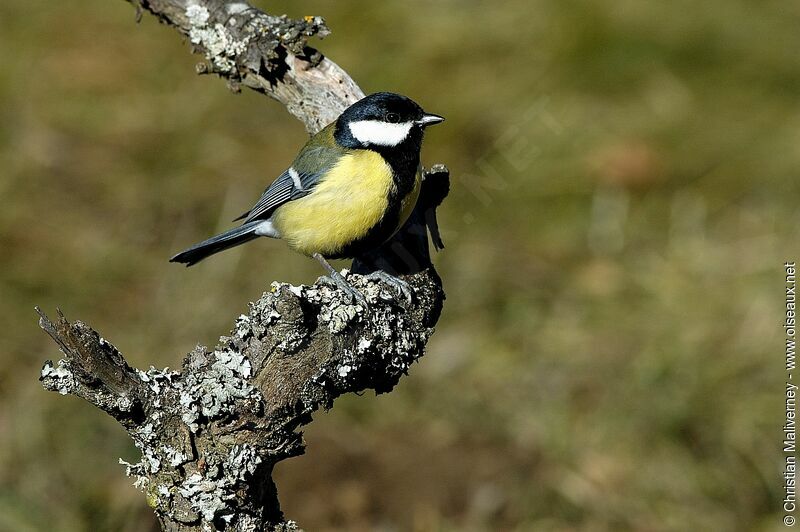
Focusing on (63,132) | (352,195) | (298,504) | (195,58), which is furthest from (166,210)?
(352,195)

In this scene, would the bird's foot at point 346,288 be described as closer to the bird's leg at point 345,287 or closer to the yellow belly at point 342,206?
the bird's leg at point 345,287

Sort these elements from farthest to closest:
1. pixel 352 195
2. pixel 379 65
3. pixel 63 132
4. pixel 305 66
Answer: pixel 379 65 < pixel 63 132 < pixel 352 195 < pixel 305 66

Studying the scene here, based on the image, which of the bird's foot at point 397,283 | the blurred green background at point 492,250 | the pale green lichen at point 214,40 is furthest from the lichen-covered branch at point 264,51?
the blurred green background at point 492,250

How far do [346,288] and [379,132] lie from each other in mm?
718

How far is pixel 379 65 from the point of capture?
17.6 ft

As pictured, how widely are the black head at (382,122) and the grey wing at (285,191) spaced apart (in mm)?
176

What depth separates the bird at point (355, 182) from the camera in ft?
8.07

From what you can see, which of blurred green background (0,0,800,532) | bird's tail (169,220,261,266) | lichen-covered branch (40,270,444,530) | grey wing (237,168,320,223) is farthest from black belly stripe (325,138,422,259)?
blurred green background (0,0,800,532)

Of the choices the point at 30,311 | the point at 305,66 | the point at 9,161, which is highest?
the point at 9,161

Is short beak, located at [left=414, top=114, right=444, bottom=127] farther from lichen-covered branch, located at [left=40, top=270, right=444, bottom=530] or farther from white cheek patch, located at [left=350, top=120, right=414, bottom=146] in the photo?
lichen-covered branch, located at [left=40, top=270, right=444, bottom=530]

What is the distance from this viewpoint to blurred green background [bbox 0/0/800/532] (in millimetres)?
3371

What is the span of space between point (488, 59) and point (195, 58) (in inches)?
69.2

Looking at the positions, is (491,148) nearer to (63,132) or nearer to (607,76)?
(607,76)

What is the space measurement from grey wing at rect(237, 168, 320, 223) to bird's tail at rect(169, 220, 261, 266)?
0.12 ft
